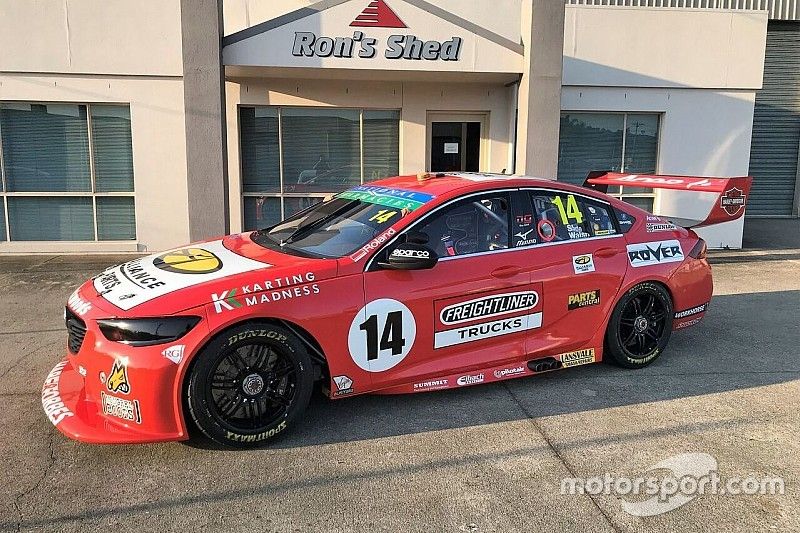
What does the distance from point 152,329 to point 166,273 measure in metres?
0.59

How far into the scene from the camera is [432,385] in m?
4.36

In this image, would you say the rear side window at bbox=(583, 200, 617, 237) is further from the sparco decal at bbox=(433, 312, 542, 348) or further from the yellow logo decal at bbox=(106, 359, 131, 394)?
the yellow logo decal at bbox=(106, 359, 131, 394)

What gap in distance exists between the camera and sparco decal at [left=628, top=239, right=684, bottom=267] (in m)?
5.21

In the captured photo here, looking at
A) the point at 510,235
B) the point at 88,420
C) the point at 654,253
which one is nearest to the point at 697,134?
the point at 654,253

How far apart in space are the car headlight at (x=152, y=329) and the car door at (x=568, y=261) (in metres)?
2.38

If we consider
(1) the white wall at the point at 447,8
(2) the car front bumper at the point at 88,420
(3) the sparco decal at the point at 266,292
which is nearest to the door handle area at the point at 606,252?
(3) the sparco decal at the point at 266,292

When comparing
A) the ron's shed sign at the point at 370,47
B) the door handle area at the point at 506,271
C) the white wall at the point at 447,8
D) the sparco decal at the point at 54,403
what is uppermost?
the white wall at the point at 447,8

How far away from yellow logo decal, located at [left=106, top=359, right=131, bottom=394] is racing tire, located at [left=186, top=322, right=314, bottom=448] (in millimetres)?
328

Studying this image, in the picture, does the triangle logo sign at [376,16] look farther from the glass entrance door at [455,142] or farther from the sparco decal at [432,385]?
the sparco decal at [432,385]

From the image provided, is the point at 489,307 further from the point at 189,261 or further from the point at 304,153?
the point at 304,153

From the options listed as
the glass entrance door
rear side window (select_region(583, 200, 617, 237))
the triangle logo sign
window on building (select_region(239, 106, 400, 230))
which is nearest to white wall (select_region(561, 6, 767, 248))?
the glass entrance door

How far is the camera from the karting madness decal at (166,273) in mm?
3771

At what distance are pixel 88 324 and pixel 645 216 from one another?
171 inches

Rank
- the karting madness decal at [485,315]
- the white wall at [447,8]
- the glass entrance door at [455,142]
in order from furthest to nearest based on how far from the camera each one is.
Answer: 1. the glass entrance door at [455,142]
2. the white wall at [447,8]
3. the karting madness decal at [485,315]
